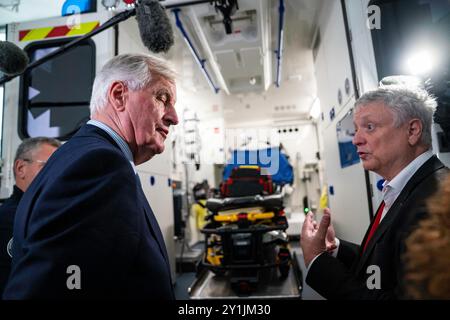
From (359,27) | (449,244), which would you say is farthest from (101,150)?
(359,27)

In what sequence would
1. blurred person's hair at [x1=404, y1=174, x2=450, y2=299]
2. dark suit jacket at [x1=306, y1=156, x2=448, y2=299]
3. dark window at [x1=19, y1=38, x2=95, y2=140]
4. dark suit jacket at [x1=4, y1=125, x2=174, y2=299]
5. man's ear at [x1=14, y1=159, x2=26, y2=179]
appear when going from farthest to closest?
dark window at [x1=19, y1=38, x2=95, y2=140], man's ear at [x1=14, y1=159, x2=26, y2=179], dark suit jacket at [x1=306, y1=156, x2=448, y2=299], dark suit jacket at [x1=4, y1=125, x2=174, y2=299], blurred person's hair at [x1=404, y1=174, x2=450, y2=299]

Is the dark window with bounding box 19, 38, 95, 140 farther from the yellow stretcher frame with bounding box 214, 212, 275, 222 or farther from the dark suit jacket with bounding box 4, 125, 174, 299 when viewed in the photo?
the yellow stretcher frame with bounding box 214, 212, 275, 222

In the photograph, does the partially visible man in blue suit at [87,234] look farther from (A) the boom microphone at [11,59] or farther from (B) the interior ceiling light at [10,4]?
(B) the interior ceiling light at [10,4]

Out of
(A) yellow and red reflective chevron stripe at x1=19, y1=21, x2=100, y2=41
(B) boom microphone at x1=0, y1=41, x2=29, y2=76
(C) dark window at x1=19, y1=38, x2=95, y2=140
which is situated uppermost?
(A) yellow and red reflective chevron stripe at x1=19, y1=21, x2=100, y2=41

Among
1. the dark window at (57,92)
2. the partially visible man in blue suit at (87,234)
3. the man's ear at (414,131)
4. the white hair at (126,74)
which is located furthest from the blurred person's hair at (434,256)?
the dark window at (57,92)

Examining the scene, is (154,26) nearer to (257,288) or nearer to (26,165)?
(26,165)

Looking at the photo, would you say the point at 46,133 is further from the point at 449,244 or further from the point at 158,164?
the point at 449,244

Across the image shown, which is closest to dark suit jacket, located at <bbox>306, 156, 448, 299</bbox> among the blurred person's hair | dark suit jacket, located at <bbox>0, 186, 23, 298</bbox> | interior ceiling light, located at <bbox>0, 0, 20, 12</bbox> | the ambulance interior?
the blurred person's hair

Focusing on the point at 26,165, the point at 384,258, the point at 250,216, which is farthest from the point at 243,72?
the point at 384,258

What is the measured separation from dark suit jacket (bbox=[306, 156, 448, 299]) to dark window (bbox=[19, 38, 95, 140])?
199 cm

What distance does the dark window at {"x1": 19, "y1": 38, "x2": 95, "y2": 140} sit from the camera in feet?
6.40

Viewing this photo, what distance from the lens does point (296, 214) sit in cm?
669

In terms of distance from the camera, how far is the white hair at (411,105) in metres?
1.08

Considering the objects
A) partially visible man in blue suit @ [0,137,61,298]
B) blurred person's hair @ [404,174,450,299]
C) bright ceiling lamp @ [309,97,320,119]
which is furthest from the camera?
bright ceiling lamp @ [309,97,320,119]
